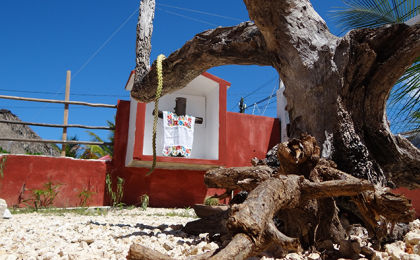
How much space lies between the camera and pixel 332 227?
2377mm

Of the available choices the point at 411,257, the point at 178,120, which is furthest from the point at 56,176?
the point at 411,257

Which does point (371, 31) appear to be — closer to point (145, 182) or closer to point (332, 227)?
point (332, 227)

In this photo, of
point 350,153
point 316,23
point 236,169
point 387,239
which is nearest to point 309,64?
Answer: point 316,23

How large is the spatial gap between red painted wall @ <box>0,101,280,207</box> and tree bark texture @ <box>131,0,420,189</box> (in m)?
5.11

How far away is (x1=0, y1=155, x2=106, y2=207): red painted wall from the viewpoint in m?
6.61

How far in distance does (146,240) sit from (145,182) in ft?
17.4

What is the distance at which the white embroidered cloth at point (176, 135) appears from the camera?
7.59m

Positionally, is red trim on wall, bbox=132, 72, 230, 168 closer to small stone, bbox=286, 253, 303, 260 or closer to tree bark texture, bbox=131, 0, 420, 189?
tree bark texture, bbox=131, 0, 420, 189

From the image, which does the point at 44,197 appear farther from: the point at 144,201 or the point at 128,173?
the point at 144,201

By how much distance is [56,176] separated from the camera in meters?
6.92

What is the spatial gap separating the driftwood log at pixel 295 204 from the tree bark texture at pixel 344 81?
1.21ft

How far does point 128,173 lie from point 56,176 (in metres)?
1.56

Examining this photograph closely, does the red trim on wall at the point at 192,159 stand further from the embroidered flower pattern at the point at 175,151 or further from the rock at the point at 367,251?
the rock at the point at 367,251

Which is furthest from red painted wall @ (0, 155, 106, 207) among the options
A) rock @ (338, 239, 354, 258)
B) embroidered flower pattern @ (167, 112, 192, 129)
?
rock @ (338, 239, 354, 258)
